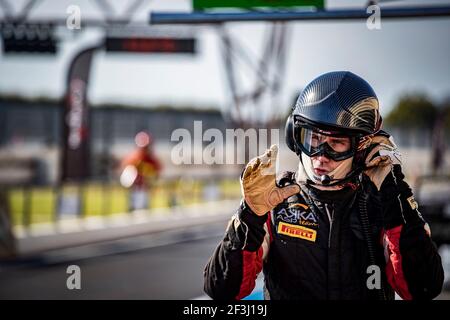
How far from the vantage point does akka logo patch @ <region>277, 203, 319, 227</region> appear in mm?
2049

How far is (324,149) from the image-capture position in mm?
1994

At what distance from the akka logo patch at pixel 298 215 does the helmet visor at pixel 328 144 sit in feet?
0.64

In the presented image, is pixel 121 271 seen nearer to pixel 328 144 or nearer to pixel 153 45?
pixel 328 144

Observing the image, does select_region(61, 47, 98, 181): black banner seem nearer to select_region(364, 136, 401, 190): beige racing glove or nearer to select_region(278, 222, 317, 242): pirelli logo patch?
select_region(278, 222, 317, 242): pirelli logo patch

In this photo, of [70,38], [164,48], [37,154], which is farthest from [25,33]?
[37,154]

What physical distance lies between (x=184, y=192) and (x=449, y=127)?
7.48 meters

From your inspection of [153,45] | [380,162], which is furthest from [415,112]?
[380,162]

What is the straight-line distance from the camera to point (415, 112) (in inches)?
631

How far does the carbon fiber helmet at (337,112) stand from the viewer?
1997 mm

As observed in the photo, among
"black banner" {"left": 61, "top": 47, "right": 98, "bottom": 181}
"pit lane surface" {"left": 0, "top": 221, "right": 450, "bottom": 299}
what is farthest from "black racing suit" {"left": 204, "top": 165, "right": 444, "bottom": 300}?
"black banner" {"left": 61, "top": 47, "right": 98, "bottom": 181}

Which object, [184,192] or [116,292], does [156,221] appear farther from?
[116,292]

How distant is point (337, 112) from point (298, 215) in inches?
14.3

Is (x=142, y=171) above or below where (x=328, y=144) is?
below

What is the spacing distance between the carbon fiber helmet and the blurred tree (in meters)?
12.3
